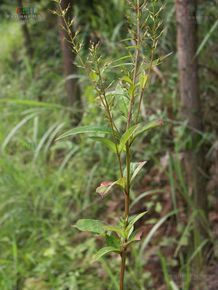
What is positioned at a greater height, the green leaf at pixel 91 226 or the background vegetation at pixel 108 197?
the green leaf at pixel 91 226

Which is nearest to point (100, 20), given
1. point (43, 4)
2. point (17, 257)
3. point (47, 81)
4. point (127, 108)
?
point (43, 4)

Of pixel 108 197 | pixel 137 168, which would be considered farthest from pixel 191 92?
pixel 137 168

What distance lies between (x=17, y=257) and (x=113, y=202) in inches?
23.6

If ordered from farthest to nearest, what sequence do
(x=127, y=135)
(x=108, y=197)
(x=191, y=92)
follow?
(x=108, y=197) < (x=191, y=92) < (x=127, y=135)

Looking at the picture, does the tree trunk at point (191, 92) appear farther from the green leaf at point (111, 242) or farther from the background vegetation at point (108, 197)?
the green leaf at point (111, 242)

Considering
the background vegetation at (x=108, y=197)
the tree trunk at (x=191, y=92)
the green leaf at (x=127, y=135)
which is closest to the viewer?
the green leaf at (x=127, y=135)

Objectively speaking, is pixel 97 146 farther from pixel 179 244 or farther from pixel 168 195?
pixel 179 244

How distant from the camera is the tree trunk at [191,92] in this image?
2059mm

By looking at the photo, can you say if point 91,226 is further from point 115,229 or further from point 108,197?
point 108,197

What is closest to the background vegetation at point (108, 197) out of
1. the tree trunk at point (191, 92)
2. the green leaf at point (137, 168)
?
the tree trunk at point (191, 92)

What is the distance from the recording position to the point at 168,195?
2557 mm

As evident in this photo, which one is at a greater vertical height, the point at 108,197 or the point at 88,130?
the point at 88,130

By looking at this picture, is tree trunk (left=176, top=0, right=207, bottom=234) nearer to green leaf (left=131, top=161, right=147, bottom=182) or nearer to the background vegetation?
the background vegetation

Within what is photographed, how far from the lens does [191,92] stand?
2.15 m
